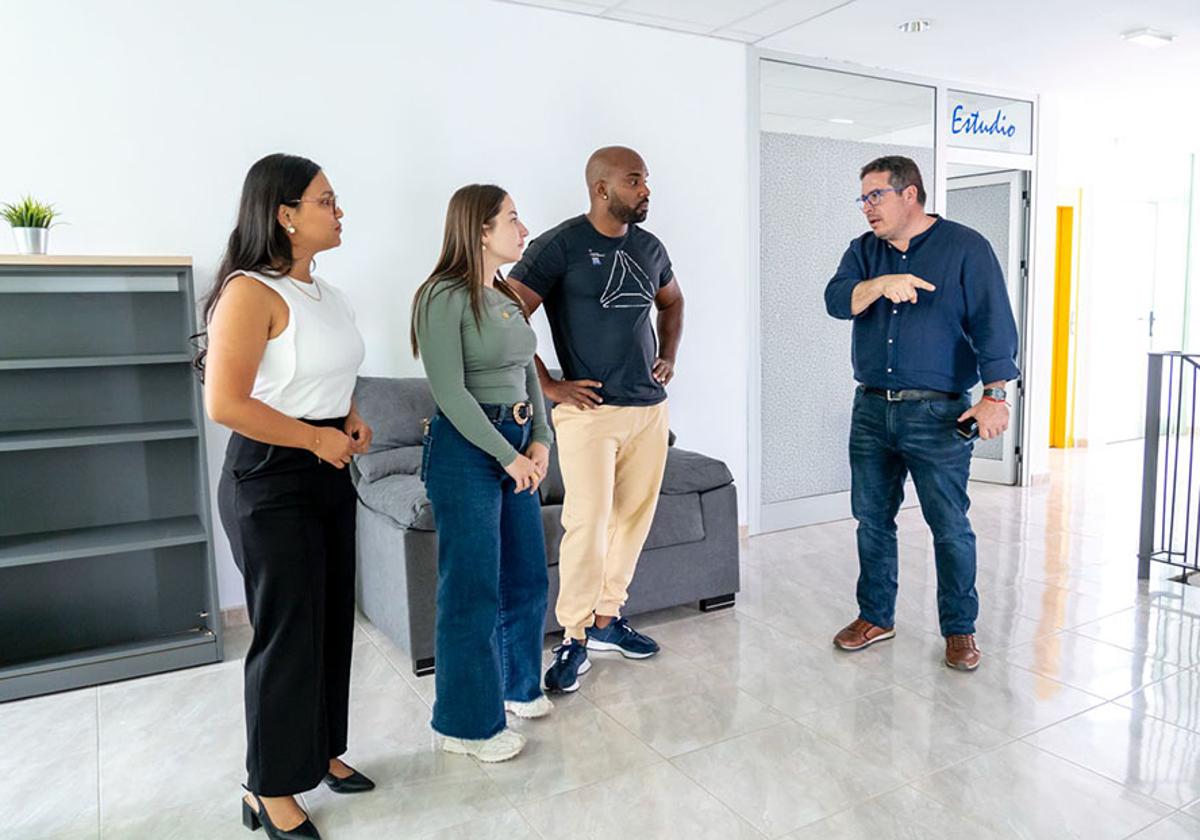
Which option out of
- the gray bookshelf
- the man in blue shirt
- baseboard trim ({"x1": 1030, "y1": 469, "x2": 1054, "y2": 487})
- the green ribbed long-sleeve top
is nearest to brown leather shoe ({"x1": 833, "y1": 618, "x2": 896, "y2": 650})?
the man in blue shirt

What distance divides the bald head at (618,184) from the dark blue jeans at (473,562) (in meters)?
0.86

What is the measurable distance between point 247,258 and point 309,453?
44cm

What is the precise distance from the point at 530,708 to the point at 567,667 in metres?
0.25

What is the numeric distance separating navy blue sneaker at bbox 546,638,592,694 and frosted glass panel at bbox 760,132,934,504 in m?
2.26

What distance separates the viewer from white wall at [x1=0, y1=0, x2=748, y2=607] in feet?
10.8

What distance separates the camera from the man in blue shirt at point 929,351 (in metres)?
2.91

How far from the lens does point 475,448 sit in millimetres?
2342

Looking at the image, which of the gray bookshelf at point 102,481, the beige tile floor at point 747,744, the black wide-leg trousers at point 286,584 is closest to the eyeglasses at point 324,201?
the black wide-leg trousers at point 286,584

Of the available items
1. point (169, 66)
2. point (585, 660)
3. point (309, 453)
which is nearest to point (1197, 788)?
point (585, 660)

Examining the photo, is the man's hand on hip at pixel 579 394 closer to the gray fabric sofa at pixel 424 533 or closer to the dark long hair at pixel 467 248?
the gray fabric sofa at pixel 424 533

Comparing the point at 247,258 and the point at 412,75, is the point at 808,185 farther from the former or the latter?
the point at 247,258

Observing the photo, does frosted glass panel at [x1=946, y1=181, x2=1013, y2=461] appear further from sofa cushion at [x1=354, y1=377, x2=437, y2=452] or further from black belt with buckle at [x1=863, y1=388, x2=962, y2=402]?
sofa cushion at [x1=354, y1=377, x2=437, y2=452]

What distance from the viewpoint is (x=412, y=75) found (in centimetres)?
384

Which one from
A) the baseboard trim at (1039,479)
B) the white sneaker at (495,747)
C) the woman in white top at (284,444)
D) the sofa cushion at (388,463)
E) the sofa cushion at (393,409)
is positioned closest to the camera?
the woman in white top at (284,444)
